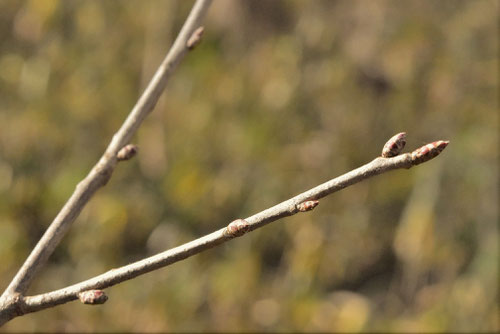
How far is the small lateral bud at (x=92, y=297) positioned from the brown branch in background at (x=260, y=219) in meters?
0.01

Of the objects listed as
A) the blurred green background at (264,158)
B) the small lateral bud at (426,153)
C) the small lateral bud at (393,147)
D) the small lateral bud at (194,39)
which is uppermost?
the blurred green background at (264,158)

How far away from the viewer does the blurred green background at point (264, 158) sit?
3191mm

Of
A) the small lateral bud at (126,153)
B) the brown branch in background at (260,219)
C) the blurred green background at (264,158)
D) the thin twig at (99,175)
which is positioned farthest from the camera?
the blurred green background at (264,158)

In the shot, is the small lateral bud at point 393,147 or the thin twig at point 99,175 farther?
the thin twig at point 99,175

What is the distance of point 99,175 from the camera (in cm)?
113

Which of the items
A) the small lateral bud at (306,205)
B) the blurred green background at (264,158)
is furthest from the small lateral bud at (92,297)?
the blurred green background at (264,158)

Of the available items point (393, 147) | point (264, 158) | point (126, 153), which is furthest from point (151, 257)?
point (264, 158)

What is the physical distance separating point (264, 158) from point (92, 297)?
9.49 feet

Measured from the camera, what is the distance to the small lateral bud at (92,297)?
85cm

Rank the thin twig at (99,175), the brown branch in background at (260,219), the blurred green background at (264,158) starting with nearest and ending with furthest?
the brown branch in background at (260,219) → the thin twig at (99,175) → the blurred green background at (264,158)

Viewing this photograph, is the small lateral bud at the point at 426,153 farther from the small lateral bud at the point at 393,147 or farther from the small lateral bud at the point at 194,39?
the small lateral bud at the point at 194,39

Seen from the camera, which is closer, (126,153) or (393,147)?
(393,147)

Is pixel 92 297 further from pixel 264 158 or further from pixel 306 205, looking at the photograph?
pixel 264 158

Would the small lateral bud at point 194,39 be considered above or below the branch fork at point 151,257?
above
